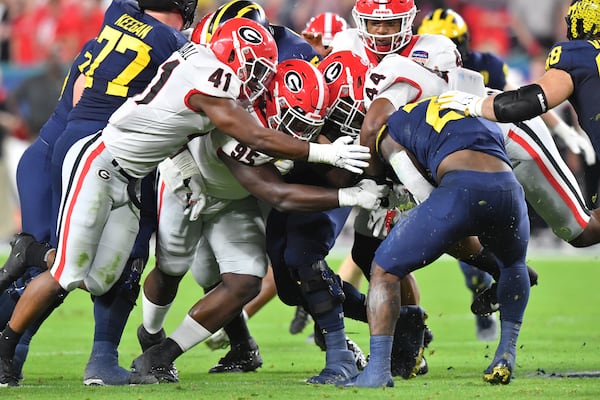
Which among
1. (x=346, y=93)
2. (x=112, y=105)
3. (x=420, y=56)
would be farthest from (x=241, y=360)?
(x=420, y=56)

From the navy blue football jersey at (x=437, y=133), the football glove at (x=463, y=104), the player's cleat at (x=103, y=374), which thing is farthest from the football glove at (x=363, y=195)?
the player's cleat at (x=103, y=374)

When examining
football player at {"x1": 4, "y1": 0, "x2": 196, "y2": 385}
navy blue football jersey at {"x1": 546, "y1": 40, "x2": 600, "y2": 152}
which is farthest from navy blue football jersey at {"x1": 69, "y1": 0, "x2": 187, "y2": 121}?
navy blue football jersey at {"x1": 546, "y1": 40, "x2": 600, "y2": 152}

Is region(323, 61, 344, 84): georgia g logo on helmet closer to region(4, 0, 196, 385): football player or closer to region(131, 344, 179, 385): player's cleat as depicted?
region(4, 0, 196, 385): football player

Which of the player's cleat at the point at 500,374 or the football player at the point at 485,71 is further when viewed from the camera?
the football player at the point at 485,71

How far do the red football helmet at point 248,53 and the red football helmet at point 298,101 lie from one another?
71 millimetres

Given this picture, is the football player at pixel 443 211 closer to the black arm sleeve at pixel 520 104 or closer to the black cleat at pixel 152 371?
the black arm sleeve at pixel 520 104

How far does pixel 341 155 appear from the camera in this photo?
5027 millimetres

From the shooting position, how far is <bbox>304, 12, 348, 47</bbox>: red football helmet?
774 cm

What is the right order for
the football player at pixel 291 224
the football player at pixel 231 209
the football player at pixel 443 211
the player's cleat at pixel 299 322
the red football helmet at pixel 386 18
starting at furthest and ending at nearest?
1. the player's cleat at pixel 299 322
2. the red football helmet at pixel 386 18
3. the football player at pixel 291 224
4. the football player at pixel 231 209
5. the football player at pixel 443 211

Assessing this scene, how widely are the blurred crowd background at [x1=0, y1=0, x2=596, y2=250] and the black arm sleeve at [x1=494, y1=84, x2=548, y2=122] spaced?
917 cm

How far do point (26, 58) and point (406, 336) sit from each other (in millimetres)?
11123

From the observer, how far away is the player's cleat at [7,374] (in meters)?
5.33

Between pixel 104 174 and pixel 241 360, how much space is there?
1.46 meters

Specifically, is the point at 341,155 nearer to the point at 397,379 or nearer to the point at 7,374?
the point at 397,379
